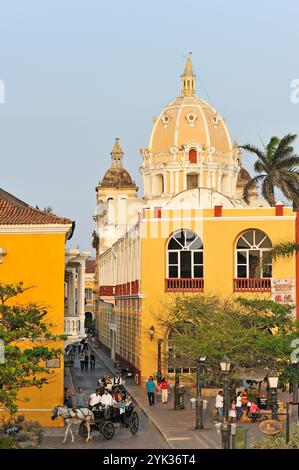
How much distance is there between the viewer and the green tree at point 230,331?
3069cm

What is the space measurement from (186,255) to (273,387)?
49.5 ft

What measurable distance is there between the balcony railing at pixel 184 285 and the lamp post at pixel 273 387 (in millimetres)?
11630

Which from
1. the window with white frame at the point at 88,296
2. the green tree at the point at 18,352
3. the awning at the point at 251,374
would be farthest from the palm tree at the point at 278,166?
the window with white frame at the point at 88,296

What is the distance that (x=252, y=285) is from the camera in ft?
135

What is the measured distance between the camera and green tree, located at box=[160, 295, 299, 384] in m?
30.7

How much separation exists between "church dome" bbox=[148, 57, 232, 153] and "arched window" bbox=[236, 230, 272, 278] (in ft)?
105

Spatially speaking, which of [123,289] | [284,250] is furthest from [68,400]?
[123,289]

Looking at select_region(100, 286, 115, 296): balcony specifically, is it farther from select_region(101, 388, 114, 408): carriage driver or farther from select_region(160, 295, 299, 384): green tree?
select_region(101, 388, 114, 408): carriage driver

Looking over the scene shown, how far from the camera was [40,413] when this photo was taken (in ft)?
93.6

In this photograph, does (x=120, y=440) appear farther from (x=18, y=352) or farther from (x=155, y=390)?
(x=155, y=390)

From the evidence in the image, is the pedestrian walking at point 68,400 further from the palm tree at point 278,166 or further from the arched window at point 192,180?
the arched window at point 192,180

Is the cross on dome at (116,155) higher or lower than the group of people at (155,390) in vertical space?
higher

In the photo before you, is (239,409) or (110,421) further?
(239,409)

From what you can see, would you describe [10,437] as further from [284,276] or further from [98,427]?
[284,276]
